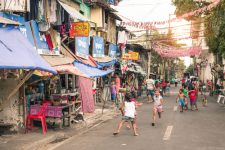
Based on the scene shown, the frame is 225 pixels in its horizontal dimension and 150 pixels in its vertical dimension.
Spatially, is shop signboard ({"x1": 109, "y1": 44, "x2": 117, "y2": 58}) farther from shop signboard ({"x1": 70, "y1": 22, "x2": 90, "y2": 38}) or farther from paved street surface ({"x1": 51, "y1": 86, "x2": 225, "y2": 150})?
paved street surface ({"x1": 51, "y1": 86, "x2": 225, "y2": 150})

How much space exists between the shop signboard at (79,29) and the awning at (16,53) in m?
7.25

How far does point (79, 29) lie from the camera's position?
18.9 m

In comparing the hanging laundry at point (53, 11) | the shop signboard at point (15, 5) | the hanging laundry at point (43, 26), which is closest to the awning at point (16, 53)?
the shop signboard at point (15, 5)

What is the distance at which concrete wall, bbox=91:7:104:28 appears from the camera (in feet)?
96.0

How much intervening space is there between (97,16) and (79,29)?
10662 mm

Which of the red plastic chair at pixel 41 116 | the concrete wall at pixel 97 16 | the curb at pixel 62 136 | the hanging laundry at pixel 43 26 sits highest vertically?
the concrete wall at pixel 97 16

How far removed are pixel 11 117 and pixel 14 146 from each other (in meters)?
3.09

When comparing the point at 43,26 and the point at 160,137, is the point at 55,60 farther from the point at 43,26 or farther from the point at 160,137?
the point at 160,137

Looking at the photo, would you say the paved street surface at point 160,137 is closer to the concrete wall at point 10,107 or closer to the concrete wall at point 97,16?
the concrete wall at point 10,107

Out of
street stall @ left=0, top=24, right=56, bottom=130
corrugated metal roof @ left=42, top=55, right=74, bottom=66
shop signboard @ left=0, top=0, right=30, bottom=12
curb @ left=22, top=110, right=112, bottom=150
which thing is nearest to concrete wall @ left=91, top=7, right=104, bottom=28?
curb @ left=22, top=110, right=112, bottom=150

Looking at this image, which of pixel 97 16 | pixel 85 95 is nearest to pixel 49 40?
pixel 85 95

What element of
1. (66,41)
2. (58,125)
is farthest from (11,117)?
(66,41)

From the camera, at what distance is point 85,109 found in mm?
20109

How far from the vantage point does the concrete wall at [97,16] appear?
96.0 ft
